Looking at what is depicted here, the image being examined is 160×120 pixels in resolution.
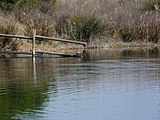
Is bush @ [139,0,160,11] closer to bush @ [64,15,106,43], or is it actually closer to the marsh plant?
bush @ [64,15,106,43]

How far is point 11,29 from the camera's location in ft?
106

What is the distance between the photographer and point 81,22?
3884 centimetres

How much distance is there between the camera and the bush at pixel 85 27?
38.5m

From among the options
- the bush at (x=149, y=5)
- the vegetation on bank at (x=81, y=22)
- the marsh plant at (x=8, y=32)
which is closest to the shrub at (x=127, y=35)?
the vegetation on bank at (x=81, y=22)

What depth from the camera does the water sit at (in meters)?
13.8

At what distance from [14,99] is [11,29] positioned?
16.7 metres

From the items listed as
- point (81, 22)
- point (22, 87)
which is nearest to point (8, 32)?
point (81, 22)

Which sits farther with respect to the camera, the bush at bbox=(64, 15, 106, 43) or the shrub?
the shrub

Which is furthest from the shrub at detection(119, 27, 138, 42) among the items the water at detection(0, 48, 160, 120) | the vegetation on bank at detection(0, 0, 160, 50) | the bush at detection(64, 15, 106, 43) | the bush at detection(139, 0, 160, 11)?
the water at detection(0, 48, 160, 120)

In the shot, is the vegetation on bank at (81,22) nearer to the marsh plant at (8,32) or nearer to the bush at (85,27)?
the bush at (85,27)

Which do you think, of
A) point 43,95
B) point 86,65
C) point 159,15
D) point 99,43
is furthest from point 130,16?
point 43,95

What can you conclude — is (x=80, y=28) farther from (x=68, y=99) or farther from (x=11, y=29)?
(x=68, y=99)

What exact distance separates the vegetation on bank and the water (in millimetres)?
9073

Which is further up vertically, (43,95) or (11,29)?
(11,29)
